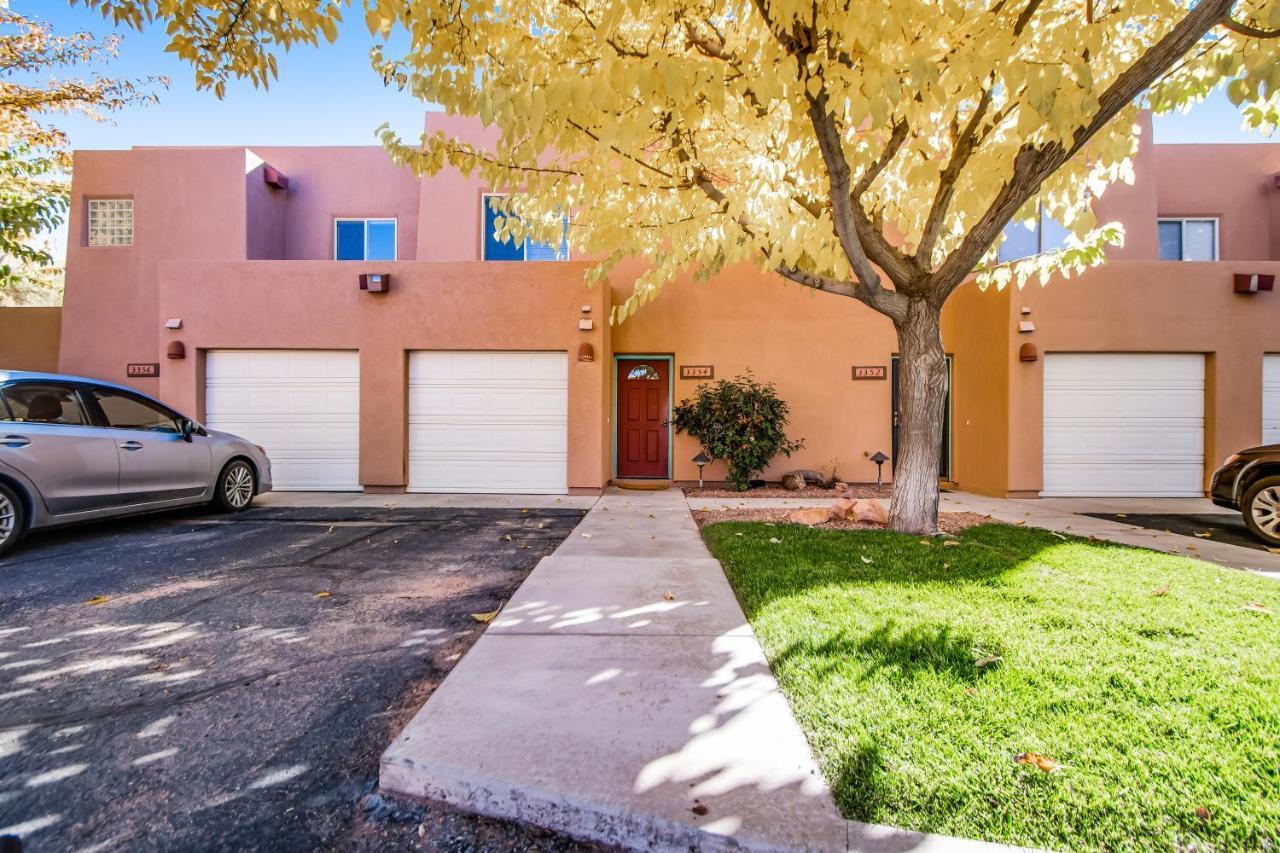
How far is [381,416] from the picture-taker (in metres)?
9.20

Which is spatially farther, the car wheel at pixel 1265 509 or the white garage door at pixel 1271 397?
the white garage door at pixel 1271 397

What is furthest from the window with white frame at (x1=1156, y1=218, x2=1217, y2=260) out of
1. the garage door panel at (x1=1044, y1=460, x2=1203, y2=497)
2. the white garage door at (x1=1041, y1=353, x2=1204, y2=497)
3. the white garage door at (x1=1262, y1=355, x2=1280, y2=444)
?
the garage door panel at (x1=1044, y1=460, x2=1203, y2=497)

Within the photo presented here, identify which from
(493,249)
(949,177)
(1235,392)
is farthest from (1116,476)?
(493,249)

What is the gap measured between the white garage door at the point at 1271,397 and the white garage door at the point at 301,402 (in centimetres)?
1453

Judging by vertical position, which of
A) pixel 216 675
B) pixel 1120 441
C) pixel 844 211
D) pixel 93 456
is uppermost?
pixel 844 211

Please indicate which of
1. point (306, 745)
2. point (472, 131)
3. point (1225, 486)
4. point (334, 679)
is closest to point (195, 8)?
point (334, 679)

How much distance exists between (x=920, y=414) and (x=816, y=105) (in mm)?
3048

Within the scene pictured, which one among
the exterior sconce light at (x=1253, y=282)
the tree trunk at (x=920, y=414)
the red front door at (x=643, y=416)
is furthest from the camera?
the red front door at (x=643, y=416)

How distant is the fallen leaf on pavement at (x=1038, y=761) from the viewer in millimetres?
1849

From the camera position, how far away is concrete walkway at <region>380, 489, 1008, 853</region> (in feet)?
5.48

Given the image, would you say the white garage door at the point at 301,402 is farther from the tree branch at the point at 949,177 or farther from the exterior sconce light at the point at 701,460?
the tree branch at the point at 949,177

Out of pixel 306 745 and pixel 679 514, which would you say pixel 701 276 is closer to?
pixel 679 514

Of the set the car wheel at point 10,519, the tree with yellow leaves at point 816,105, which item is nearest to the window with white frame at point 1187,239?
the tree with yellow leaves at point 816,105

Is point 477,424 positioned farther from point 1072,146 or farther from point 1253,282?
point 1253,282
